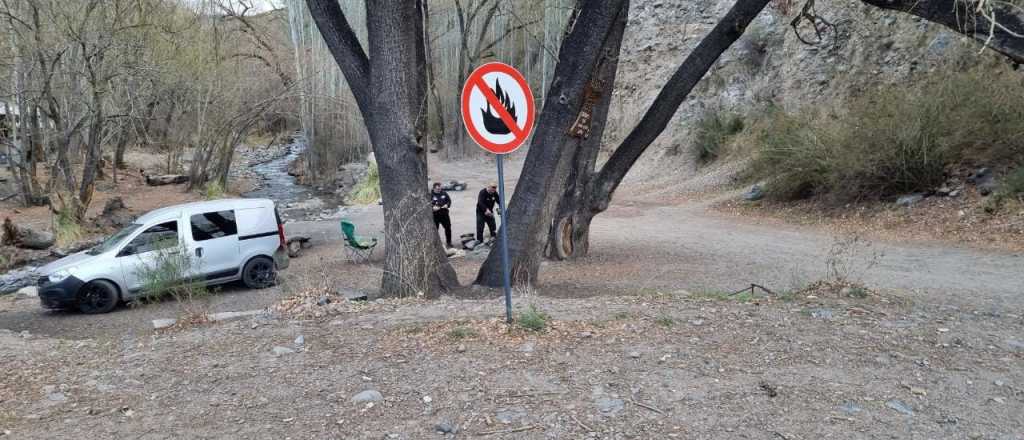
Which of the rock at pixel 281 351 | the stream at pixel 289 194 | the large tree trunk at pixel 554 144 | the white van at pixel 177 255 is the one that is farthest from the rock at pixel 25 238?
the rock at pixel 281 351

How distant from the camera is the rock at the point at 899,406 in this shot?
373cm

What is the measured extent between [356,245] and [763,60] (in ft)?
73.9

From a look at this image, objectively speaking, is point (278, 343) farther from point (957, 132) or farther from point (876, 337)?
point (957, 132)

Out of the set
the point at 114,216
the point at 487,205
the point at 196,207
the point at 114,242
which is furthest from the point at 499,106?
the point at 114,216

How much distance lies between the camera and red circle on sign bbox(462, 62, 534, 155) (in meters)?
4.88

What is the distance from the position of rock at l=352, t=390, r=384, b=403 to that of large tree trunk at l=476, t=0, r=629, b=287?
14.0 ft

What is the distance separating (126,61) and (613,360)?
18.3 m

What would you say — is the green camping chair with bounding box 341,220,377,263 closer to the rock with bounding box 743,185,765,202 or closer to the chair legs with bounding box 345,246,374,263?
the chair legs with bounding box 345,246,374,263

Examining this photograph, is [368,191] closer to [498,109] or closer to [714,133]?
[714,133]

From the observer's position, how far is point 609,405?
3824mm

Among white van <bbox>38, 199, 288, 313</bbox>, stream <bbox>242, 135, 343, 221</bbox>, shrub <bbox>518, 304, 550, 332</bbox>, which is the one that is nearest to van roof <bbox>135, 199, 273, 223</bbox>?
white van <bbox>38, 199, 288, 313</bbox>

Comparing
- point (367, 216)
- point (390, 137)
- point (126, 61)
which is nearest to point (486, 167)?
point (367, 216)

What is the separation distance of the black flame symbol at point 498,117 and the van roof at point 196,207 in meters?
7.99

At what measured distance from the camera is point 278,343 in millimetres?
5148
